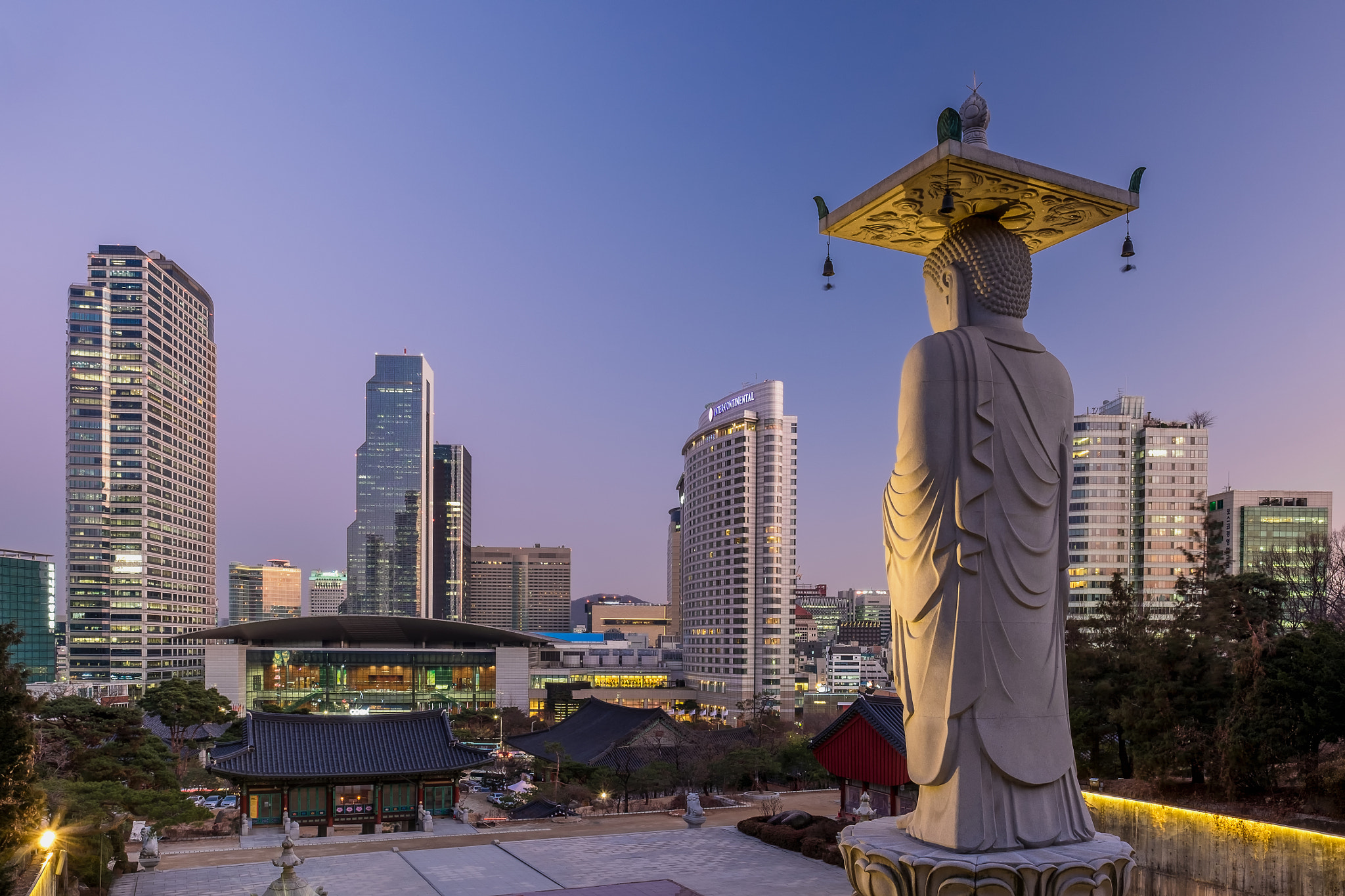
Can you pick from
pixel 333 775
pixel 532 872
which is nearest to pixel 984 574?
pixel 532 872

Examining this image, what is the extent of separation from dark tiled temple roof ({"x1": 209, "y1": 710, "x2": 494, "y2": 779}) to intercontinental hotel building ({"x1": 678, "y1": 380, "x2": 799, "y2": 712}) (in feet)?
199

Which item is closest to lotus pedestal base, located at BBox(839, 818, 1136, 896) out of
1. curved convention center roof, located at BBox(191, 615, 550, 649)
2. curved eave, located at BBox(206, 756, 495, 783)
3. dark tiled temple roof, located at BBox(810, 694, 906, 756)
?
dark tiled temple roof, located at BBox(810, 694, 906, 756)

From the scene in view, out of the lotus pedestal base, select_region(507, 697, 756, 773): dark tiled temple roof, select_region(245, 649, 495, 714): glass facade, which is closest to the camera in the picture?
the lotus pedestal base

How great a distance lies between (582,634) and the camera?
6639 inches

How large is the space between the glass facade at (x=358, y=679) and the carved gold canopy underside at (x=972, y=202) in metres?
67.1

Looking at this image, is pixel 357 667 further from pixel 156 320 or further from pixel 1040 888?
pixel 1040 888

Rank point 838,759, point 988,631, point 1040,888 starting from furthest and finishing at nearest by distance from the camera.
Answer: point 838,759, point 988,631, point 1040,888

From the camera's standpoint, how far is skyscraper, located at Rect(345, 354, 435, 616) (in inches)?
7402

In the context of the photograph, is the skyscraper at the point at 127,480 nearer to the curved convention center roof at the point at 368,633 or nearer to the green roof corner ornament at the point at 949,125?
the curved convention center roof at the point at 368,633

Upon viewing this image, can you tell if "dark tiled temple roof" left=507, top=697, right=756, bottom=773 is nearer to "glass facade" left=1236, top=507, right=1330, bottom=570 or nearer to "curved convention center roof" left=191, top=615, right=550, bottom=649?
"curved convention center roof" left=191, top=615, right=550, bottom=649

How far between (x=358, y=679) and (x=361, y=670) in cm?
69

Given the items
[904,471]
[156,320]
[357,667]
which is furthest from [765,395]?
[904,471]

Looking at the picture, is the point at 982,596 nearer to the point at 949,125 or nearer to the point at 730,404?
the point at 949,125

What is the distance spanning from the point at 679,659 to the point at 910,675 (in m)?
104
